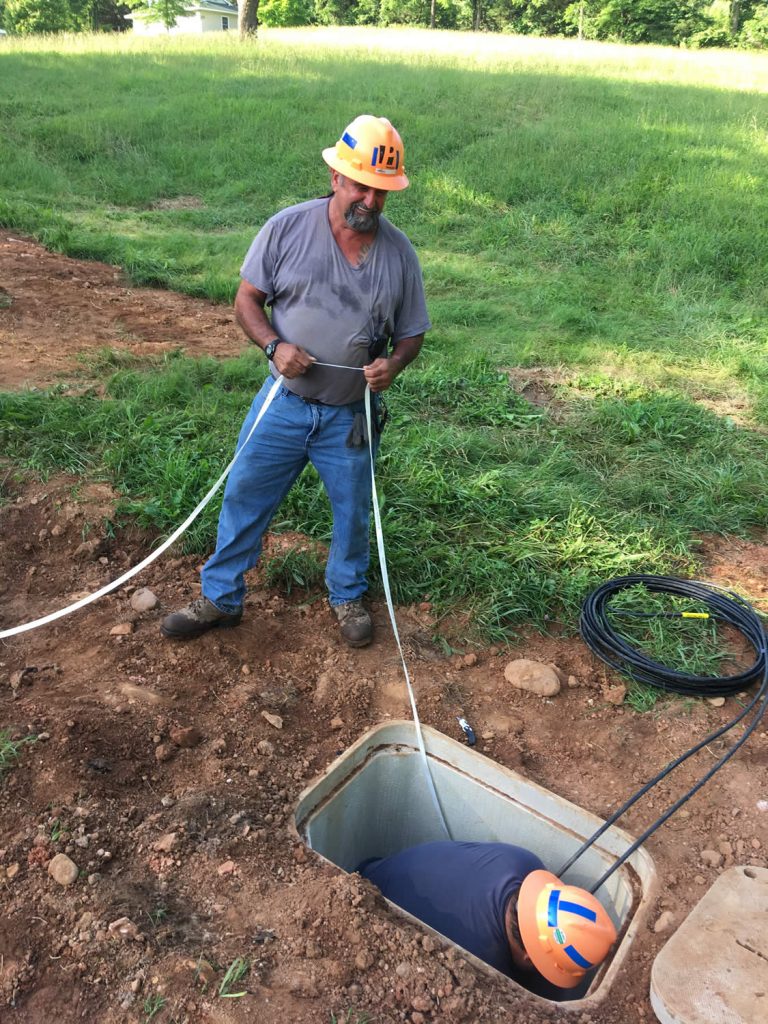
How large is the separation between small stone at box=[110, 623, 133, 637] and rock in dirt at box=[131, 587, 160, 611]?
150mm

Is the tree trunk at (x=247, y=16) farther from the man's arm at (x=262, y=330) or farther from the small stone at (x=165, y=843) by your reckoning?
the small stone at (x=165, y=843)

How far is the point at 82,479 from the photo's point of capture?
4453 millimetres

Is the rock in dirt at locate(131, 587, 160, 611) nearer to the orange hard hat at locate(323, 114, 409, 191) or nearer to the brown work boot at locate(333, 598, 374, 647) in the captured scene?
the brown work boot at locate(333, 598, 374, 647)

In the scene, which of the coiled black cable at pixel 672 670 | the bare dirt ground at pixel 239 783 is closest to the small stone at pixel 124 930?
the bare dirt ground at pixel 239 783

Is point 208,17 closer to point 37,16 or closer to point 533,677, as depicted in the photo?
point 37,16

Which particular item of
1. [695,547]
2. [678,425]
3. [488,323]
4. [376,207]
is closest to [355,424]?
→ [376,207]

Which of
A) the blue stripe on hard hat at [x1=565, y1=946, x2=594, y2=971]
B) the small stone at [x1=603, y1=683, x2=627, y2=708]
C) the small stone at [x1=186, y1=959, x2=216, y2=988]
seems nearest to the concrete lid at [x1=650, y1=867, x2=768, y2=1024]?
the blue stripe on hard hat at [x1=565, y1=946, x2=594, y2=971]

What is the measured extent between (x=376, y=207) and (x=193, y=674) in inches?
78.9

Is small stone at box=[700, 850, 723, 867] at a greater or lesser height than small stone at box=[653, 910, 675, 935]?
lesser

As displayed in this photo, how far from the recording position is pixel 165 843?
257 cm

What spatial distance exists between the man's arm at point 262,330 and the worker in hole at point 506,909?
5.75 ft

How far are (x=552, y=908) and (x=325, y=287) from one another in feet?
7.10

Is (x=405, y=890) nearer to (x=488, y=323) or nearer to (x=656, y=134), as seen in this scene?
(x=488, y=323)

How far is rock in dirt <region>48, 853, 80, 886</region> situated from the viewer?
93.6 inches
